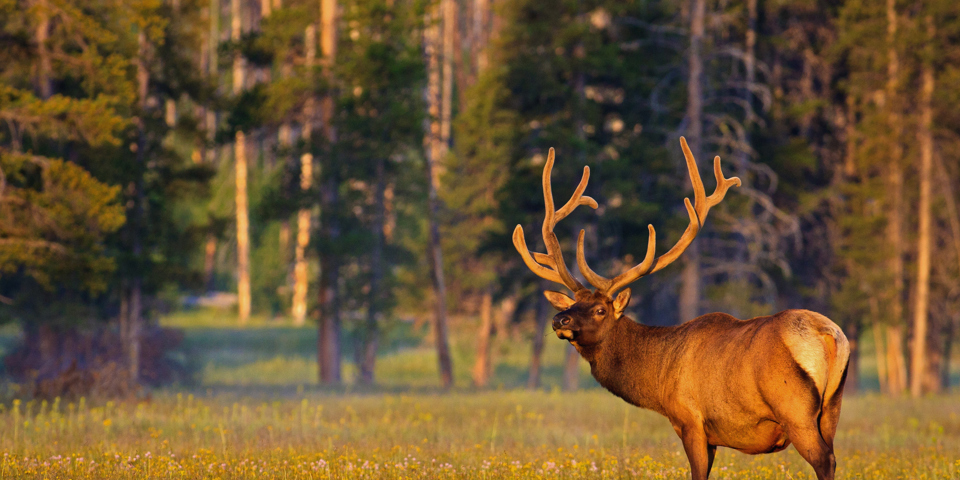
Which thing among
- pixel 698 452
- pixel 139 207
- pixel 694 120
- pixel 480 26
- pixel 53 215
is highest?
pixel 480 26

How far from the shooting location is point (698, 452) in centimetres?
711

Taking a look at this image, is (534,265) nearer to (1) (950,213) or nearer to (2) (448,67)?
(1) (950,213)

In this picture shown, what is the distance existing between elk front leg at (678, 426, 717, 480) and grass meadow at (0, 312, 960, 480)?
94 cm

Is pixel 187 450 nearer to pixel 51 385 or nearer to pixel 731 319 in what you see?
pixel 731 319

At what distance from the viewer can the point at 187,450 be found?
381 inches

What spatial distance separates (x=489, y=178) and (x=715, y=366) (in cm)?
1899

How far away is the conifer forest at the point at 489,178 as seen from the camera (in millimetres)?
16375

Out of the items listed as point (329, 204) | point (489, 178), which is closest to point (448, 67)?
point (489, 178)

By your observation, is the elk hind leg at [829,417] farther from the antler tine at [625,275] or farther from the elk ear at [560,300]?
the elk ear at [560,300]

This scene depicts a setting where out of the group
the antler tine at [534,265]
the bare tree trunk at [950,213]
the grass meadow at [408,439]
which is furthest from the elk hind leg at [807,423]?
the bare tree trunk at [950,213]

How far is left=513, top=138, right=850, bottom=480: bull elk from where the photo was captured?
6.52m

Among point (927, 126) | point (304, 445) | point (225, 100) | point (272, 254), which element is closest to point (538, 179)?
point (225, 100)

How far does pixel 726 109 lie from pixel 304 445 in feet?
55.4

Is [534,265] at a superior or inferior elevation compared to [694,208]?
inferior
